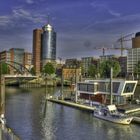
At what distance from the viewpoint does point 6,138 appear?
3909 centimetres

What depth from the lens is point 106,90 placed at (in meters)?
85.1

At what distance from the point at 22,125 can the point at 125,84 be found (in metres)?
32.0

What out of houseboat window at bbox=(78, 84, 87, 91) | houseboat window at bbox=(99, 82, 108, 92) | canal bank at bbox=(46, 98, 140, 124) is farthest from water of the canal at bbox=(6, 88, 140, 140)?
houseboat window at bbox=(78, 84, 87, 91)

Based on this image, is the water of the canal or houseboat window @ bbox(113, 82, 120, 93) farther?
houseboat window @ bbox(113, 82, 120, 93)

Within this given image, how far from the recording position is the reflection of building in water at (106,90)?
82.1m

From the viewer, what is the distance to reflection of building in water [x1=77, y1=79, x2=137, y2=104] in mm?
82062

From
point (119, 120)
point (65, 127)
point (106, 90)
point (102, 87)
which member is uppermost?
point (102, 87)

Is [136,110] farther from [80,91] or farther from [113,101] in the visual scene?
[80,91]

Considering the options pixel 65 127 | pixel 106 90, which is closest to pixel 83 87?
pixel 106 90

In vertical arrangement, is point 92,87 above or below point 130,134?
above

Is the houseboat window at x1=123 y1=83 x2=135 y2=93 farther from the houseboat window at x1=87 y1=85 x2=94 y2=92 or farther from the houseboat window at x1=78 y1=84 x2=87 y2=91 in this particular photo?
the houseboat window at x1=78 y1=84 x2=87 y2=91

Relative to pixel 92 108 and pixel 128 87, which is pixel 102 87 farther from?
pixel 92 108

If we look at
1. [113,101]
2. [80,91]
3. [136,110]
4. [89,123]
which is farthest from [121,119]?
[80,91]

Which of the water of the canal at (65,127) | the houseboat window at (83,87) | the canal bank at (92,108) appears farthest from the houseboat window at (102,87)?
the water of the canal at (65,127)
